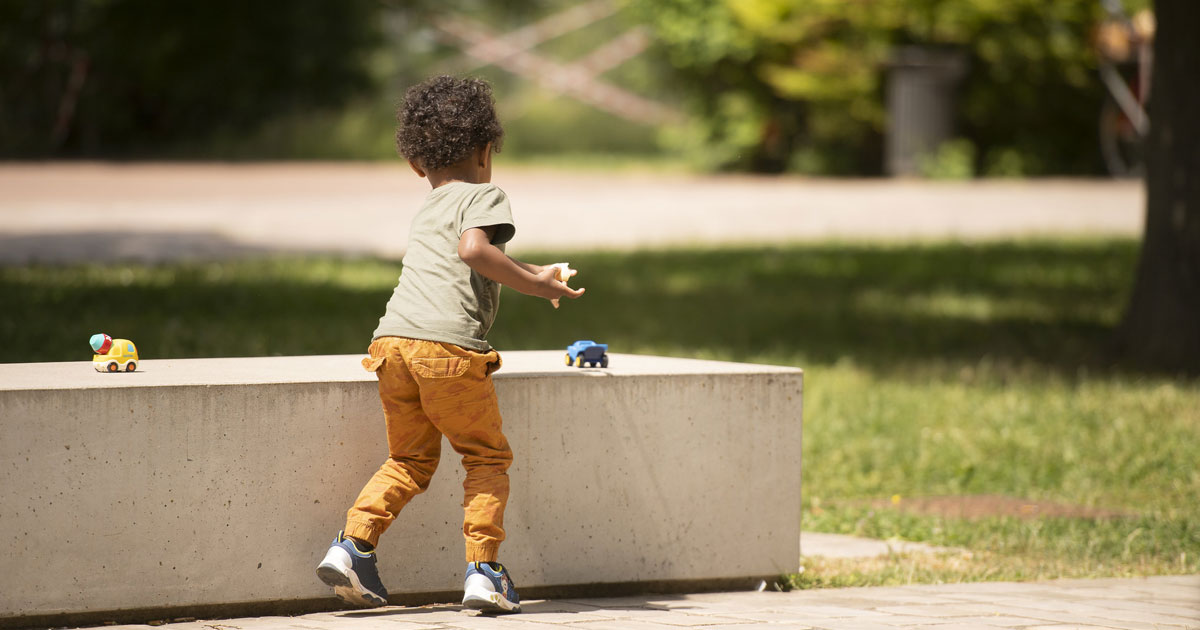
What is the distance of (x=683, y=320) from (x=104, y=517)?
22.5 feet

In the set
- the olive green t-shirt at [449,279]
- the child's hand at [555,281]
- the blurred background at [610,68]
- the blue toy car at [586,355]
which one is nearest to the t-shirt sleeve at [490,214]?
the olive green t-shirt at [449,279]

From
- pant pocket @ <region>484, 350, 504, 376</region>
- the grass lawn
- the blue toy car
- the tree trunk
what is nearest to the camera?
pant pocket @ <region>484, 350, 504, 376</region>

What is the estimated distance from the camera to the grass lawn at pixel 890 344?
5.66 meters

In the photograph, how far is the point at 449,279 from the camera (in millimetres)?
3836

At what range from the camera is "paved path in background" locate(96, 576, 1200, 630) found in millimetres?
3850

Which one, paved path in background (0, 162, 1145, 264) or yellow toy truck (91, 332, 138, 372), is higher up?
paved path in background (0, 162, 1145, 264)

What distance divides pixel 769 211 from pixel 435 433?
1447 centimetres

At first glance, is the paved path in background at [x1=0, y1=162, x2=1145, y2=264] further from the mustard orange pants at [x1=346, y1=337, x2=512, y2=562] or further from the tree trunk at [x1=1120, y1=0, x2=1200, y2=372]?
the mustard orange pants at [x1=346, y1=337, x2=512, y2=562]

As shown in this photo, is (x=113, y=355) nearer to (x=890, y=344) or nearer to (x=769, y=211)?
(x=890, y=344)

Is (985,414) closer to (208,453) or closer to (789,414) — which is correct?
(789,414)

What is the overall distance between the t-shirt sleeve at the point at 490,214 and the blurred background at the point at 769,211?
1054 millimetres

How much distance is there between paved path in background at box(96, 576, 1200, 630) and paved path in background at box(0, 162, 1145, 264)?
30.7 ft

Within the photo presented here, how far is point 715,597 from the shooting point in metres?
4.38

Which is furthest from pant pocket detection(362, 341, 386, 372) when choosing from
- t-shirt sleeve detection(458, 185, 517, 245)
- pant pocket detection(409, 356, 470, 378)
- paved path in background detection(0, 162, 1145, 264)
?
paved path in background detection(0, 162, 1145, 264)
